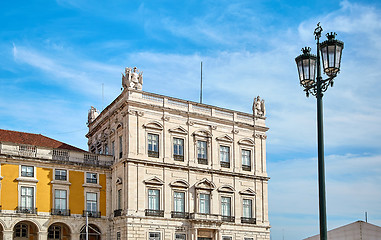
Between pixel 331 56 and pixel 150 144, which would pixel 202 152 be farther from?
pixel 331 56

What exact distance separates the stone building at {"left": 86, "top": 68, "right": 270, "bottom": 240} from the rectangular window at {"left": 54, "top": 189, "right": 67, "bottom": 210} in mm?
3688

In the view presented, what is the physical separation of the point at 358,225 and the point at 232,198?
58.6 feet

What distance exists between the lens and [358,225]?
24.6 m

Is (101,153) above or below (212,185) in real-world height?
above

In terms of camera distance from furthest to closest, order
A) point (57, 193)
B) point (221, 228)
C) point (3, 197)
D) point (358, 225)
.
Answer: point (221, 228) → point (57, 193) → point (3, 197) → point (358, 225)

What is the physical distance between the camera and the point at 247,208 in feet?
140

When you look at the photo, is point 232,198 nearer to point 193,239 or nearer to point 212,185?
point 212,185

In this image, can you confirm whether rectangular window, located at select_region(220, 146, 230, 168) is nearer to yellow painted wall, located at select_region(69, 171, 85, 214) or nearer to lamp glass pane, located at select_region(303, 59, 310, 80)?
yellow painted wall, located at select_region(69, 171, 85, 214)

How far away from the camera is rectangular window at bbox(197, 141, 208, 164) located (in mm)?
41000

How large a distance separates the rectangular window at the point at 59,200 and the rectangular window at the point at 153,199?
616 centimetres

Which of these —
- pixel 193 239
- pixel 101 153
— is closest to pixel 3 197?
pixel 101 153

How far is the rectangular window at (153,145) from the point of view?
1526 inches

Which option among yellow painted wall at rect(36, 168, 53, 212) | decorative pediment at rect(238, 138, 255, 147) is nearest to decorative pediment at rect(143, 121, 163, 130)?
decorative pediment at rect(238, 138, 255, 147)

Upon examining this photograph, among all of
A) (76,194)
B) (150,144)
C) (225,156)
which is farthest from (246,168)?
(76,194)
